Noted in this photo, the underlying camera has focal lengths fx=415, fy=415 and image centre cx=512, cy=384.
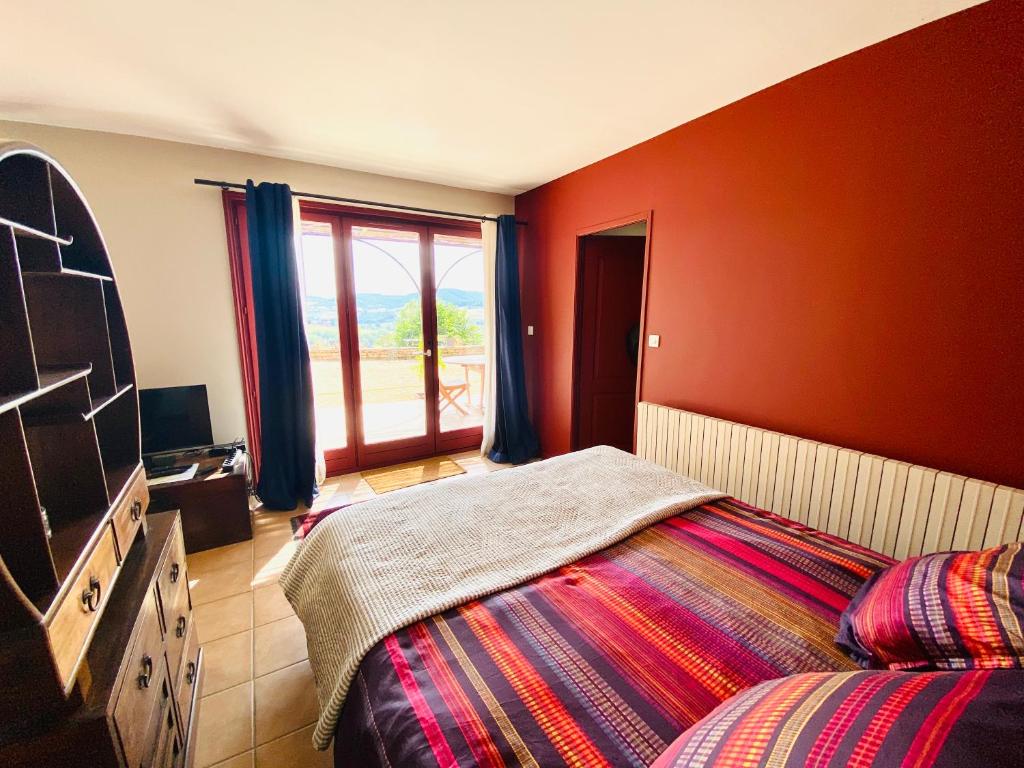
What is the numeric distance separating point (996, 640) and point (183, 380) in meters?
3.95

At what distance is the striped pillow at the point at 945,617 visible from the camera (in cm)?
79

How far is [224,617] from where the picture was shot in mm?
Result: 2043

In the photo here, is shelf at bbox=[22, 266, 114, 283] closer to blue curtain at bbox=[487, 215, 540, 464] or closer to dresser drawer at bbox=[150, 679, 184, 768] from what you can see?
dresser drawer at bbox=[150, 679, 184, 768]

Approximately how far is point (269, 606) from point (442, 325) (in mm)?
2605

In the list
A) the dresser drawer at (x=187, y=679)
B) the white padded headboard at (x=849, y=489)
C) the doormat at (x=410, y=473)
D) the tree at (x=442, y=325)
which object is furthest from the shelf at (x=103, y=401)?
the white padded headboard at (x=849, y=489)

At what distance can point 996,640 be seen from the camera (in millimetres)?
777

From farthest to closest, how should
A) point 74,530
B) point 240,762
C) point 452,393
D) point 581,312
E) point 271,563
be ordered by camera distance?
point 452,393 → point 581,312 → point 271,563 → point 240,762 → point 74,530

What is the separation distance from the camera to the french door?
3.42 metres

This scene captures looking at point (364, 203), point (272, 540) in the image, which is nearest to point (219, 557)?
point (272, 540)

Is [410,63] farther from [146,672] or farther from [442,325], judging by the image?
[146,672]

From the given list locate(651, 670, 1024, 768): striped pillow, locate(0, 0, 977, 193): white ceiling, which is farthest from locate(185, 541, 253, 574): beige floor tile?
locate(651, 670, 1024, 768): striped pillow

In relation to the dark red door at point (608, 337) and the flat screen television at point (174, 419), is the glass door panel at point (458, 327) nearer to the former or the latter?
the dark red door at point (608, 337)

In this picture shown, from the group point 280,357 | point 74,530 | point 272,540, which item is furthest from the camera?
point 280,357

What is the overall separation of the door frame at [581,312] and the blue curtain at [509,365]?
573mm
